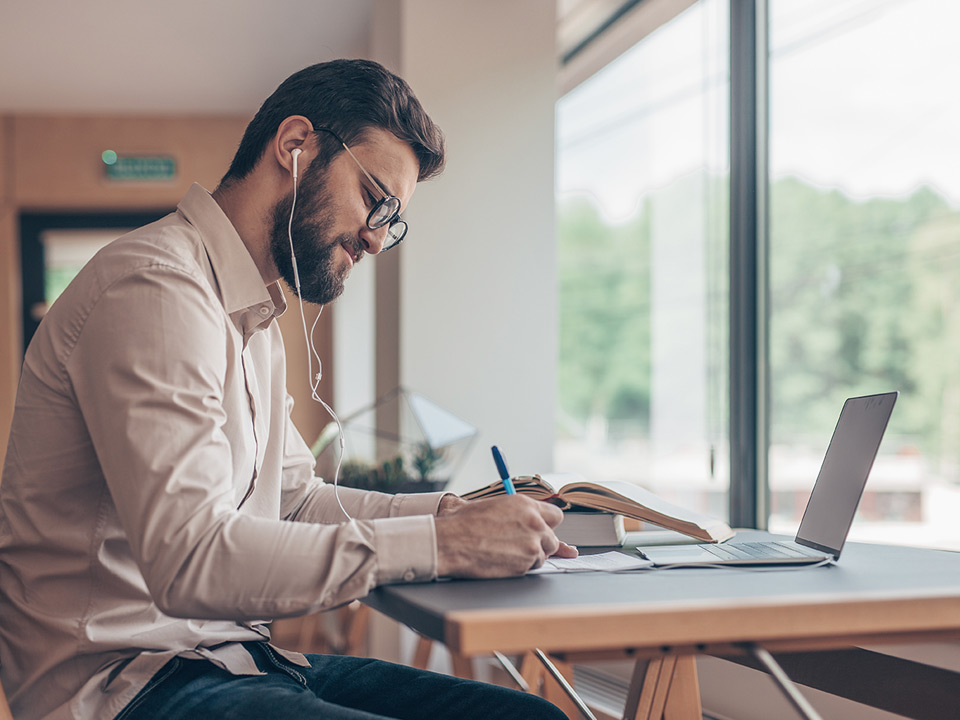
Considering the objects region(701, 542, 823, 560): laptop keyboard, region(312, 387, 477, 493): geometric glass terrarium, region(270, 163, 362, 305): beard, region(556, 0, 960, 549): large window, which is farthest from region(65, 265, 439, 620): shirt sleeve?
region(312, 387, 477, 493): geometric glass terrarium

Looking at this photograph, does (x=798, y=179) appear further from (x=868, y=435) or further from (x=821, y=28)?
(x=868, y=435)

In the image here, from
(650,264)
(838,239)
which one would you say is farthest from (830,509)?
(650,264)

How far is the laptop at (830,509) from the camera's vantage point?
3.63 feet

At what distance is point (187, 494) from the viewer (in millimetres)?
877

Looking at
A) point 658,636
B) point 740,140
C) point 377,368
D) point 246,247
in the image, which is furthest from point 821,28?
point 658,636

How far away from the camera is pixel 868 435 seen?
1.18m

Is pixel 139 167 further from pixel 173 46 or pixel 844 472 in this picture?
pixel 844 472

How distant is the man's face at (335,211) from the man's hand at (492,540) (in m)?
0.52

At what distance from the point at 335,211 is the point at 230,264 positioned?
19 centimetres

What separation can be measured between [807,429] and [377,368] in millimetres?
1521

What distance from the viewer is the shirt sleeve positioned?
2.83ft

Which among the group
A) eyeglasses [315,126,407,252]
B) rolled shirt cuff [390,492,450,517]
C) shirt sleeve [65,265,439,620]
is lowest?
rolled shirt cuff [390,492,450,517]

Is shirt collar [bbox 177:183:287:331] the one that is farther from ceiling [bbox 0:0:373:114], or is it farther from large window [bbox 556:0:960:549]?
ceiling [bbox 0:0:373:114]

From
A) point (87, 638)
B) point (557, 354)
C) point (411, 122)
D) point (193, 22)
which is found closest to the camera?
point (87, 638)
